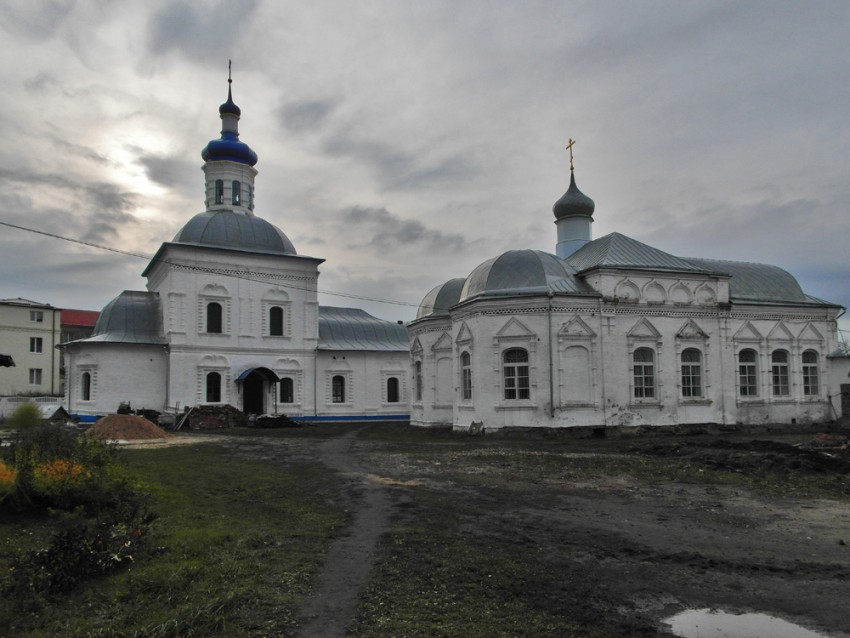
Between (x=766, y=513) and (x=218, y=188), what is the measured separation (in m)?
33.5

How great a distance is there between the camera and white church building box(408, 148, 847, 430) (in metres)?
22.0

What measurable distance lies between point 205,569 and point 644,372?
2026cm

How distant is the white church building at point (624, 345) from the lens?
2197 cm

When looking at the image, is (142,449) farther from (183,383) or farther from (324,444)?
(183,383)

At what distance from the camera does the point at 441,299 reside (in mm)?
28172

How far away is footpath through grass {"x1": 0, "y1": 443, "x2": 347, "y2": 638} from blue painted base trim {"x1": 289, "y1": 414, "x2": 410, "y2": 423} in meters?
22.4

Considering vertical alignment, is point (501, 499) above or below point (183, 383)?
below

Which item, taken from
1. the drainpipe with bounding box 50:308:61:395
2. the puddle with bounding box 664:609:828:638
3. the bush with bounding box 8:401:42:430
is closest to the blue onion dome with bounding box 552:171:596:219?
the bush with bounding box 8:401:42:430

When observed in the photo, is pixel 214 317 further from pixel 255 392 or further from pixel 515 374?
pixel 515 374

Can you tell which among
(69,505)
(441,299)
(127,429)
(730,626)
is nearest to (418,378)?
(441,299)

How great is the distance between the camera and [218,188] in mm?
35938

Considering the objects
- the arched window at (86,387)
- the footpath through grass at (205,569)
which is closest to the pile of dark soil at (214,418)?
the arched window at (86,387)

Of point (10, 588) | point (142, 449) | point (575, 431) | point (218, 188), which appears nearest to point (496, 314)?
point (575, 431)

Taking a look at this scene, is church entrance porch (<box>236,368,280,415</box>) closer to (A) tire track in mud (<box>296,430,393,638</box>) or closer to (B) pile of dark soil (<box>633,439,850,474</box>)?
(B) pile of dark soil (<box>633,439,850,474</box>)
